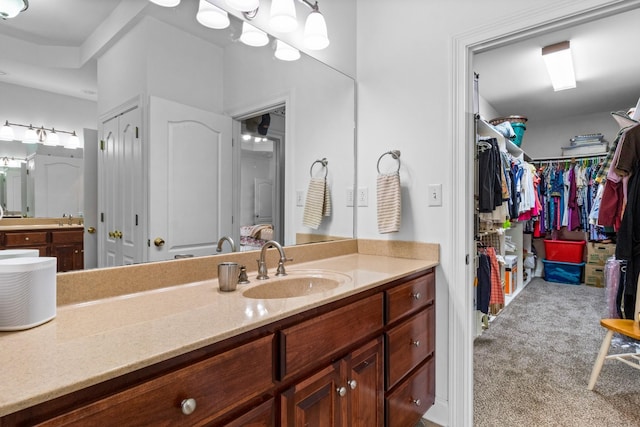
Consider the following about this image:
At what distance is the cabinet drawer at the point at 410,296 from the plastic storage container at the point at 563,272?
4.25 metres

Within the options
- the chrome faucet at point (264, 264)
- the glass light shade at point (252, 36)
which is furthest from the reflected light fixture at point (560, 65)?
the chrome faucet at point (264, 264)

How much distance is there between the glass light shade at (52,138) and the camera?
111 cm

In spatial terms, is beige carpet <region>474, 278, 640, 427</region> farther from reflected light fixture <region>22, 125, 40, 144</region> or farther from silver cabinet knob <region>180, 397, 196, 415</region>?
reflected light fixture <region>22, 125, 40, 144</region>

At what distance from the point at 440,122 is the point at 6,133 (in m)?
1.76

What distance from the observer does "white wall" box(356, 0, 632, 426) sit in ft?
5.69

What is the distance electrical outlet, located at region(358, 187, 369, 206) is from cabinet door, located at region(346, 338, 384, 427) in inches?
37.5

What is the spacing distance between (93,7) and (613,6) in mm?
1968

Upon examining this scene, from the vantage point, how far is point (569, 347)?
271 cm

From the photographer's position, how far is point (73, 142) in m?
1.15

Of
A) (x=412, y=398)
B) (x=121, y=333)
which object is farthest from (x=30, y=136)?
(x=412, y=398)

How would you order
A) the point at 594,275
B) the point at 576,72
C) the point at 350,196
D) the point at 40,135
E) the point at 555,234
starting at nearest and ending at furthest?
1. the point at 40,135
2. the point at 350,196
3. the point at 576,72
4. the point at 594,275
5. the point at 555,234

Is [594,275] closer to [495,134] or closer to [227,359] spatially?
[495,134]

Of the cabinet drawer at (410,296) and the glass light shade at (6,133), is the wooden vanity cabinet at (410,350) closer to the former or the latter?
the cabinet drawer at (410,296)

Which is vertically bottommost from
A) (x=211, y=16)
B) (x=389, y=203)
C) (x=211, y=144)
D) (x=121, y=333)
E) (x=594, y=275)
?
(x=594, y=275)
